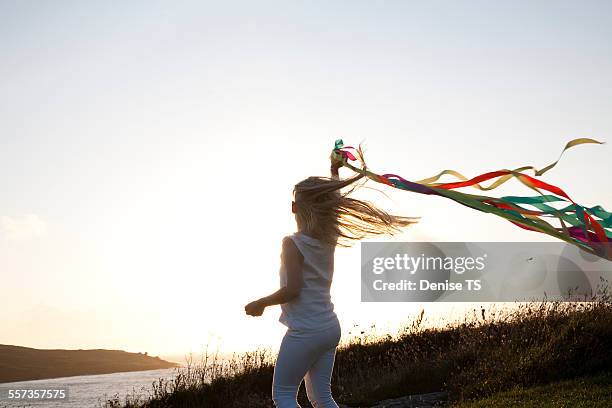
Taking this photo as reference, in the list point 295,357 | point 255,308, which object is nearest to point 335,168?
point 255,308

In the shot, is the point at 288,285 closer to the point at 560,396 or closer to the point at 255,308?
the point at 255,308

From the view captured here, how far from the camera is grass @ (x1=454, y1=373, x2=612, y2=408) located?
6867 mm

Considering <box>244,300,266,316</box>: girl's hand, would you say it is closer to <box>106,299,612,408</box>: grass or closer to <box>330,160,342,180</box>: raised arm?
<box>330,160,342,180</box>: raised arm

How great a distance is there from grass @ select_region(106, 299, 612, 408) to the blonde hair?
175 inches

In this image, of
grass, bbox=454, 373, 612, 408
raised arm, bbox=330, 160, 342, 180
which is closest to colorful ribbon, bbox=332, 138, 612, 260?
raised arm, bbox=330, 160, 342, 180

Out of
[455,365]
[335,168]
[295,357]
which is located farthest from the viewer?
[455,365]

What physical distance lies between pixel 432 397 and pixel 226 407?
312 centimetres

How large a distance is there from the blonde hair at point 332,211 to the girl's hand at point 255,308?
1.64 ft

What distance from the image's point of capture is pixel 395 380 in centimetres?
974

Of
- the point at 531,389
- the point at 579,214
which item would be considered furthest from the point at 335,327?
the point at 531,389

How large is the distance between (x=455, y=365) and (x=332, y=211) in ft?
20.5

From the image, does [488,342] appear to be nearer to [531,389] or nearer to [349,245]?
[531,389]

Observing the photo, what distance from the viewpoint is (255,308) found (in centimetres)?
377

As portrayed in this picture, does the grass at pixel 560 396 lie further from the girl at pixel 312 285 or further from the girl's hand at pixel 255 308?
the girl's hand at pixel 255 308
